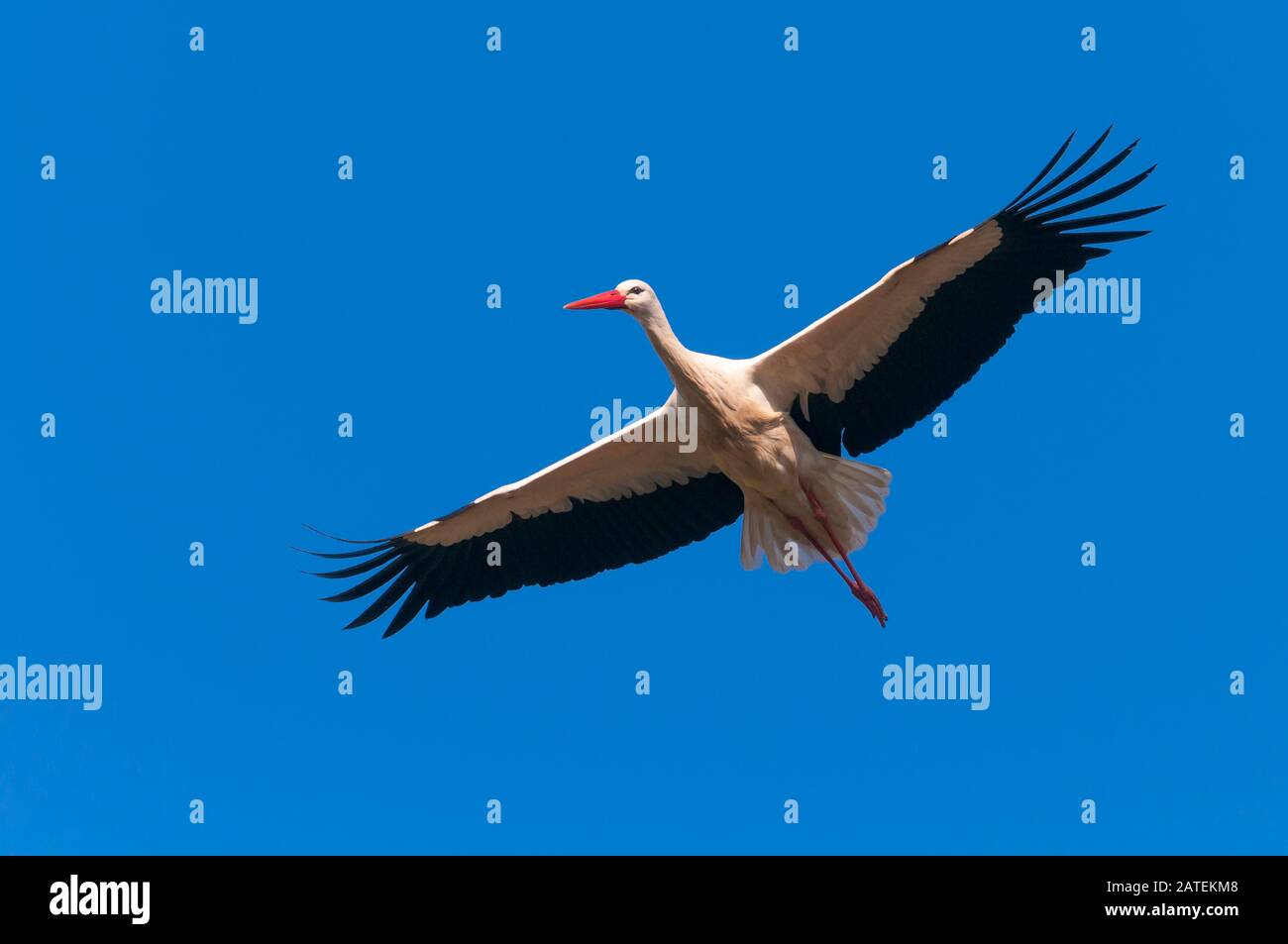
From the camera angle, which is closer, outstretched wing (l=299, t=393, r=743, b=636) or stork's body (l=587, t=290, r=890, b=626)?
stork's body (l=587, t=290, r=890, b=626)

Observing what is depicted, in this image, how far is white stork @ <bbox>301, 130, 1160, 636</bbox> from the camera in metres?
10.3

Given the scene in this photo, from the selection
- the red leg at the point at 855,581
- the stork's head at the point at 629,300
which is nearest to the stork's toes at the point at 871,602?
the red leg at the point at 855,581

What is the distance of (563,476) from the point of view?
1124cm

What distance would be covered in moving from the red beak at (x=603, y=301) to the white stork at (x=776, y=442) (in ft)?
0.04

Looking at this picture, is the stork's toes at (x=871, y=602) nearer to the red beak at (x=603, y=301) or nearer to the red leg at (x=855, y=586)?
the red leg at (x=855, y=586)

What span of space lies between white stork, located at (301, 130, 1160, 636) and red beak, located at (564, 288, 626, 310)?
0.01 metres

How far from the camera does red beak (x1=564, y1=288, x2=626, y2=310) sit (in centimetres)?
1034

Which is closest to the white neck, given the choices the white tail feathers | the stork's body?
the stork's body

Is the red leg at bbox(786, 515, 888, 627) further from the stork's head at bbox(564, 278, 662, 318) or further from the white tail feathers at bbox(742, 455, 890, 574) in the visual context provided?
the stork's head at bbox(564, 278, 662, 318)

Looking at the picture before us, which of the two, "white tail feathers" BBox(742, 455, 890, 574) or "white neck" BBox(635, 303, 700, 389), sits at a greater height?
"white neck" BBox(635, 303, 700, 389)

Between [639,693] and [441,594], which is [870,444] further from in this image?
[441,594]

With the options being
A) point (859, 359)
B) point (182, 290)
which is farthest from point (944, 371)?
point (182, 290)

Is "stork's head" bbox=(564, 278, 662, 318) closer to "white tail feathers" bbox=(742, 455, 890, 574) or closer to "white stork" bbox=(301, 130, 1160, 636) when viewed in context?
"white stork" bbox=(301, 130, 1160, 636)

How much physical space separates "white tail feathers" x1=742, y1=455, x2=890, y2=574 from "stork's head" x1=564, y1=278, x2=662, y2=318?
1336 millimetres
